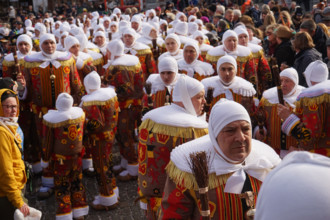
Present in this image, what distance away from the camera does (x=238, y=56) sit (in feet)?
25.4

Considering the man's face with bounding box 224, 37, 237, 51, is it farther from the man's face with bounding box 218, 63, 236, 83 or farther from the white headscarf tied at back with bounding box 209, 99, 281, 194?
the white headscarf tied at back with bounding box 209, 99, 281, 194

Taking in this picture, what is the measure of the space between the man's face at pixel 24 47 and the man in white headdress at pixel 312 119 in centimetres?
494

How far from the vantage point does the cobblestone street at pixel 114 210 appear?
6215mm

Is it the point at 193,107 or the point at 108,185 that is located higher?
the point at 193,107

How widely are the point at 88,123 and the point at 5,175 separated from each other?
1.92 metres

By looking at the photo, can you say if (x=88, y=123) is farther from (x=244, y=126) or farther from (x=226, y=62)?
(x=244, y=126)

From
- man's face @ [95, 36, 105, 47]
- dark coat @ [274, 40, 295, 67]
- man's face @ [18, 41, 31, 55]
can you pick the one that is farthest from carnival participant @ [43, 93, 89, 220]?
man's face @ [95, 36, 105, 47]

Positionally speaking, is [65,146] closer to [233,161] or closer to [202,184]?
[233,161]

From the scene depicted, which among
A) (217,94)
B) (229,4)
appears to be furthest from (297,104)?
(229,4)

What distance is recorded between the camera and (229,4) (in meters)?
23.2

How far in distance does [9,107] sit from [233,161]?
2.72m

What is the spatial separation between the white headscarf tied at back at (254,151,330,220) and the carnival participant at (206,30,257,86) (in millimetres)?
6321

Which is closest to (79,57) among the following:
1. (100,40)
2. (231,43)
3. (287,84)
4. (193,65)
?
(100,40)

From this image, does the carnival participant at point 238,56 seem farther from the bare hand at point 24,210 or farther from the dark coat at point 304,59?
the bare hand at point 24,210
